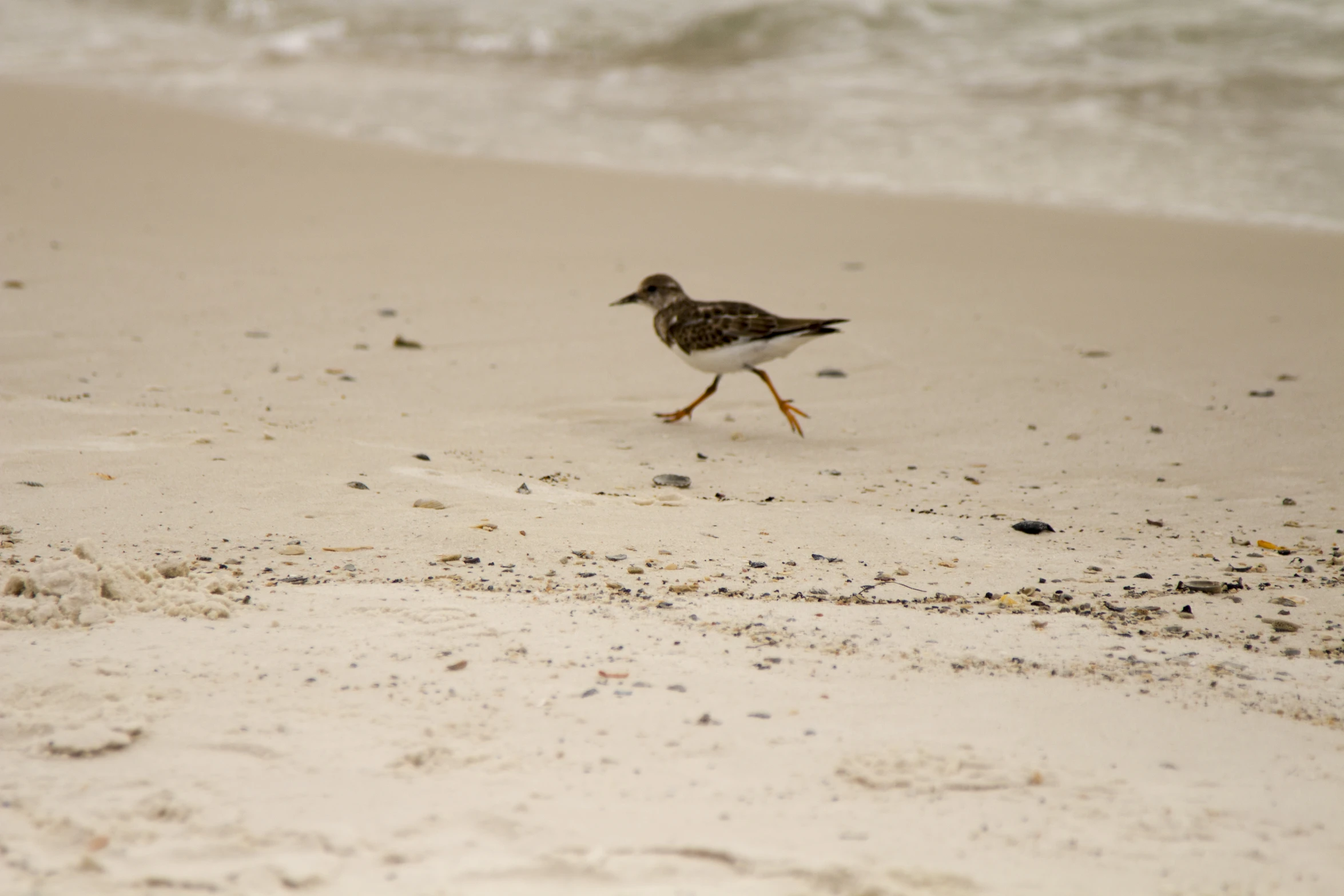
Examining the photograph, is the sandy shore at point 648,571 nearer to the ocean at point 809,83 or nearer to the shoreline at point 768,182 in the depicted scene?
the shoreline at point 768,182

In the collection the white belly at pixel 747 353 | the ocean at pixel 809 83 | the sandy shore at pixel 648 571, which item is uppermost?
the ocean at pixel 809 83

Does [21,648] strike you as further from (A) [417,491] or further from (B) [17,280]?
(B) [17,280]

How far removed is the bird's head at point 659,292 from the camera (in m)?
5.70

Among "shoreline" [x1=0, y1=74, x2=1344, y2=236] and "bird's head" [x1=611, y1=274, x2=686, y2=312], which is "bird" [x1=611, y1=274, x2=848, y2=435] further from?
"shoreline" [x1=0, y1=74, x2=1344, y2=236]

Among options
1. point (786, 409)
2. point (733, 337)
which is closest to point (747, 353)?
point (733, 337)

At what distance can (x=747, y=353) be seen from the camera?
5.13 metres

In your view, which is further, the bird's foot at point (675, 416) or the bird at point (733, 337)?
the bird's foot at point (675, 416)

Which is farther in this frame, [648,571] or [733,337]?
[733,337]

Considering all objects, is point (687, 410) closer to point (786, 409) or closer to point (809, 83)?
point (786, 409)

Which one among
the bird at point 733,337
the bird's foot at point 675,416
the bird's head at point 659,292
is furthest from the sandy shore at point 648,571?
the bird's head at point 659,292

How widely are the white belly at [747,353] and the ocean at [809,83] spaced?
433 centimetres

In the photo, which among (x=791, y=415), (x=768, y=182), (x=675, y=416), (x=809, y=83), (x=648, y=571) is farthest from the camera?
(x=809, y=83)

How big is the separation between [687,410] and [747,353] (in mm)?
354

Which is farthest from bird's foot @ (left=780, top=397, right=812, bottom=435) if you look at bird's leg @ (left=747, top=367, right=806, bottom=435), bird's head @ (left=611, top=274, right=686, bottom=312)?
bird's head @ (left=611, top=274, right=686, bottom=312)
